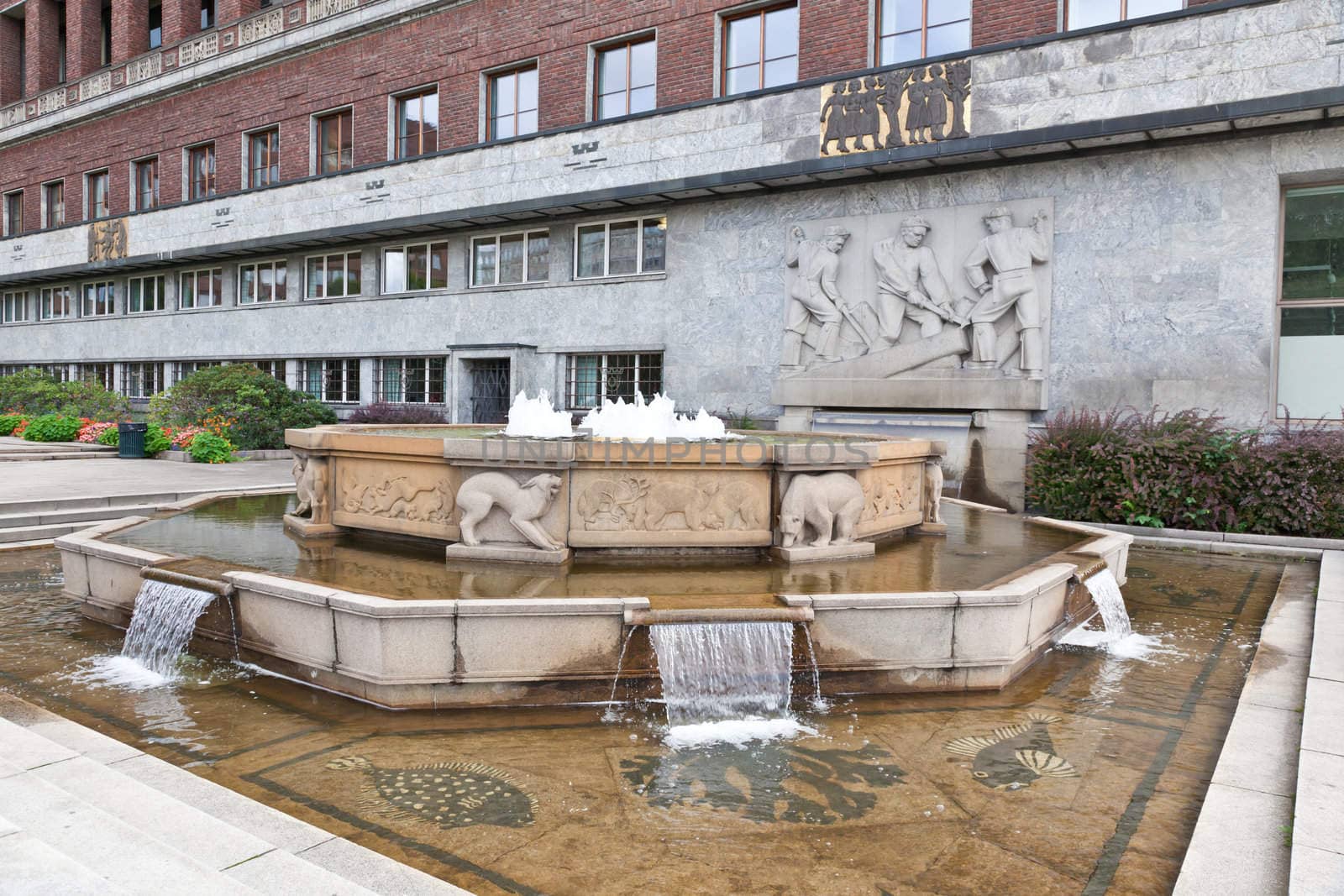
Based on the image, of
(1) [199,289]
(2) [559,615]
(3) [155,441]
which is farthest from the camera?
(1) [199,289]

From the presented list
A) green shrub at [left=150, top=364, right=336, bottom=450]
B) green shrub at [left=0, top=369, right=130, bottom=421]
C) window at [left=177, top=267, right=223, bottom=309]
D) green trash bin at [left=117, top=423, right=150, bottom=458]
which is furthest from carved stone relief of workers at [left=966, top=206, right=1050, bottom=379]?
green shrub at [left=0, top=369, right=130, bottom=421]

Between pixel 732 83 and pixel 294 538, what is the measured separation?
13447 millimetres

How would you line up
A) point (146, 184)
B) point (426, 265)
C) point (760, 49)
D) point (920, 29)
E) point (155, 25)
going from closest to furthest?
point (920, 29)
point (760, 49)
point (426, 265)
point (146, 184)
point (155, 25)

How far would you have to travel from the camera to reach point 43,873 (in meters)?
2.47

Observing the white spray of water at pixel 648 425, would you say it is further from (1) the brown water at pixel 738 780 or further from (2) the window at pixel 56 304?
(2) the window at pixel 56 304

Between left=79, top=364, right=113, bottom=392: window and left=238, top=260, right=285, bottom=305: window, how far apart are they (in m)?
7.92

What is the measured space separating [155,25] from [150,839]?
35.7 meters

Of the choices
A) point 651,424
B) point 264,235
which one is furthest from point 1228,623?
point 264,235

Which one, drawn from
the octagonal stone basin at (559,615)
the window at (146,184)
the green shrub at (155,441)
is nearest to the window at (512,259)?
the green shrub at (155,441)

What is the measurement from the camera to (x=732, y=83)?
17281mm

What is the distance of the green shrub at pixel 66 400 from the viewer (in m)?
25.0

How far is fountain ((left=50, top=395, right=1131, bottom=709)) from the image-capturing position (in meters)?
4.93

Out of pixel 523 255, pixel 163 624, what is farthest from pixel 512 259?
pixel 163 624

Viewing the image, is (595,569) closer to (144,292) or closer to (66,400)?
(66,400)
